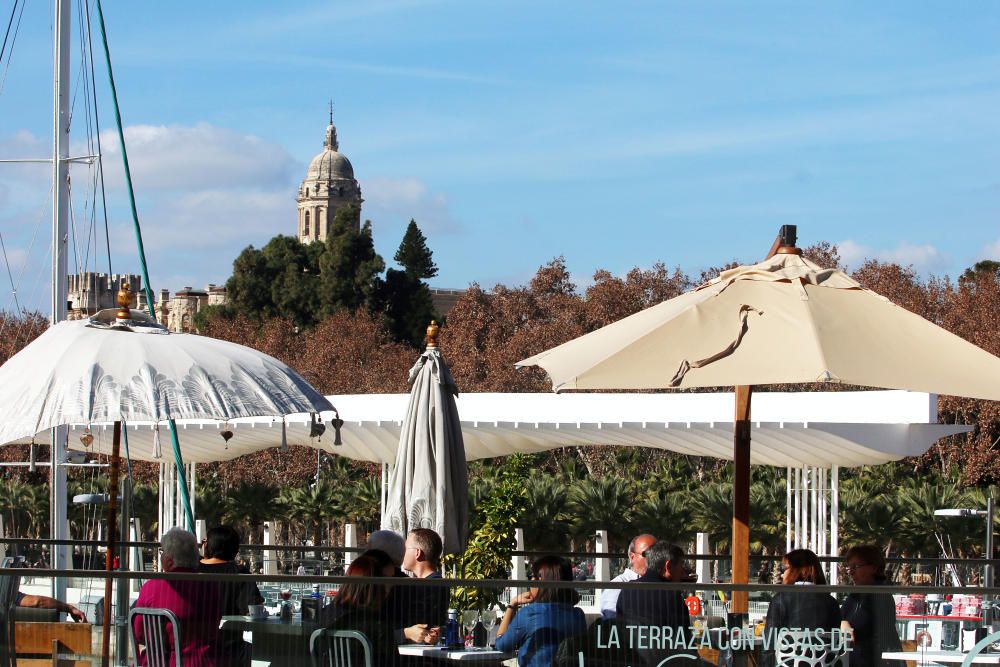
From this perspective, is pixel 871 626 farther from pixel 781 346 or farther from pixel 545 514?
pixel 545 514

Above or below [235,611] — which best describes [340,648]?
below

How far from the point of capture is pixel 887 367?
19.6 feet

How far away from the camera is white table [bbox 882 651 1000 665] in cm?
569

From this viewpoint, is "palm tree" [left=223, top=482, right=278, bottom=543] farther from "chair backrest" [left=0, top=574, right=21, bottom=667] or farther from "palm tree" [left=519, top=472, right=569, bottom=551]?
"chair backrest" [left=0, top=574, right=21, bottom=667]

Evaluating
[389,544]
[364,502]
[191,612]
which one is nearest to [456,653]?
[191,612]

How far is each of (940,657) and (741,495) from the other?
1.62 metres

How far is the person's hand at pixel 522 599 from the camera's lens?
227 inches

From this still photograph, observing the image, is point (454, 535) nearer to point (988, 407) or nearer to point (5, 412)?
point (5, 412)

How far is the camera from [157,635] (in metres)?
5.95

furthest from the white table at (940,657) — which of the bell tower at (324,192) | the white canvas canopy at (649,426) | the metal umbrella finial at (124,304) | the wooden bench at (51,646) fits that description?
the bell tower at (324,192)

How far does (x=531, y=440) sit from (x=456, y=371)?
2828cm

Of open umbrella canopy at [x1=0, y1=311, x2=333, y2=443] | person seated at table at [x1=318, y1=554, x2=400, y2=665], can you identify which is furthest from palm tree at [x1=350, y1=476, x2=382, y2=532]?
person seated at table at [x1=318, y1=554, x2=400, y2=665]

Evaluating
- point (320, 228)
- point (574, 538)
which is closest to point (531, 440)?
point (574, 538)

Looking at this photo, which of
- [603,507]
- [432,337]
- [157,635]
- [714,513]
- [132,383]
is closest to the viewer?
[157,635]
